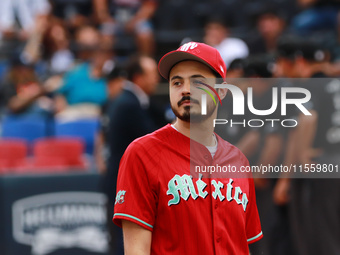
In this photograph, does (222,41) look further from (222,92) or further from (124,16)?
(222,92)

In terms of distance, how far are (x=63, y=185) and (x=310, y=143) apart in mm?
3014

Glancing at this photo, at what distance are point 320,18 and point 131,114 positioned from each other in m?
4.73

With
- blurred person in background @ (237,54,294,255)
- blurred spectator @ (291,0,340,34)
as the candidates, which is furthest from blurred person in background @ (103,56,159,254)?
blurred spectator @ (291,0,340,34)

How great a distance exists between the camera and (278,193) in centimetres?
523

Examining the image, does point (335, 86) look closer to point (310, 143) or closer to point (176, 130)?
Answer: point (310, 143)

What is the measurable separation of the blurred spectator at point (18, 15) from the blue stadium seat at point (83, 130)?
4.17 meters

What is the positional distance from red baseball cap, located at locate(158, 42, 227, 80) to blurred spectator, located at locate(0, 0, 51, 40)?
939 centimetres

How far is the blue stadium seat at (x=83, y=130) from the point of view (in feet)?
25.3

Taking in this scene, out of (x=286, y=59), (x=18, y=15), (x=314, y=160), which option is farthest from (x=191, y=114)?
(x=18, y=15)

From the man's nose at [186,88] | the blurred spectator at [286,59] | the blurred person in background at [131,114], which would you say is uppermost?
the blurred spectator at [286,59]

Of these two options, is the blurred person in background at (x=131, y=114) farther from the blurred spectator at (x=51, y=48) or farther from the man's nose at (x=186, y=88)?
the blurred spectator at (x=51, y=48)

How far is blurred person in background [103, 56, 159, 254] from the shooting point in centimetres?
515

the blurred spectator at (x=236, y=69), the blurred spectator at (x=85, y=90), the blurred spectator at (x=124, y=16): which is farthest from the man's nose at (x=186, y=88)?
the blurred spectator at (x=124, y=16)

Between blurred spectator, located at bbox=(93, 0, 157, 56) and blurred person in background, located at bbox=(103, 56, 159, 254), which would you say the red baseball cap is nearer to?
blurred person in background, located at bbox=(103, 56, 159, 254)
